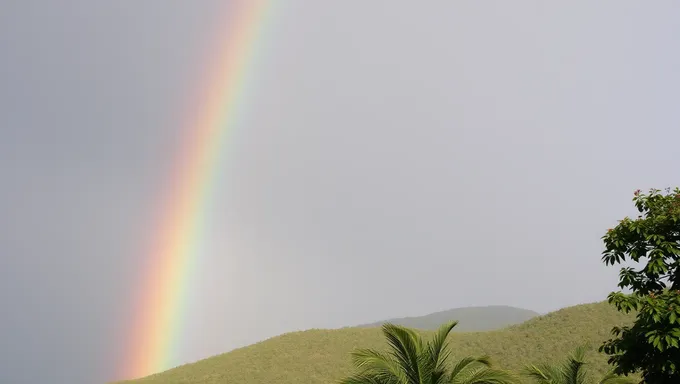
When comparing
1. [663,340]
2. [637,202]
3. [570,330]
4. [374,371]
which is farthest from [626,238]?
[570,330]

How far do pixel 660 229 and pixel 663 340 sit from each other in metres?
2.47

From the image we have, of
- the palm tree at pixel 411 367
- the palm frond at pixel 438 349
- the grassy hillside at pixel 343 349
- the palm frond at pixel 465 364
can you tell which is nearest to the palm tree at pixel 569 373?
the palm frond at pixel 465 364

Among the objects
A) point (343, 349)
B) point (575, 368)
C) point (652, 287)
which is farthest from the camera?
point (343, 349)

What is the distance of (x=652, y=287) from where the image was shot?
422 inches

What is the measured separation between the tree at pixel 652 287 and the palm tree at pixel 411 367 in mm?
2923

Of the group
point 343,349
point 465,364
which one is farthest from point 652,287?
point 343,349

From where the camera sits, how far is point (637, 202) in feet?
39.1

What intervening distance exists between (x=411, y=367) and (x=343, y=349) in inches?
1624

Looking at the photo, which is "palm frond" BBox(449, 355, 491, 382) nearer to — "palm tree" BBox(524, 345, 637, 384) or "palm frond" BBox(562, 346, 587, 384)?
"palm tree" BBox(524, 345, 637, 384)

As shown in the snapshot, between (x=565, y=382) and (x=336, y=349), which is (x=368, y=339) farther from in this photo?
(x=565, y=382)

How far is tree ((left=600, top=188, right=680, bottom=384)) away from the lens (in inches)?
371

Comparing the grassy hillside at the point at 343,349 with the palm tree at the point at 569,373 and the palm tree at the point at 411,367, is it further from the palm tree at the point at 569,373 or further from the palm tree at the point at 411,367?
the palm tree at the point at 411,367

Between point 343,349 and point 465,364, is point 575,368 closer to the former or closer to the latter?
point 465,364

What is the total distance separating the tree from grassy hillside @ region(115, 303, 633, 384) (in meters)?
31.9
